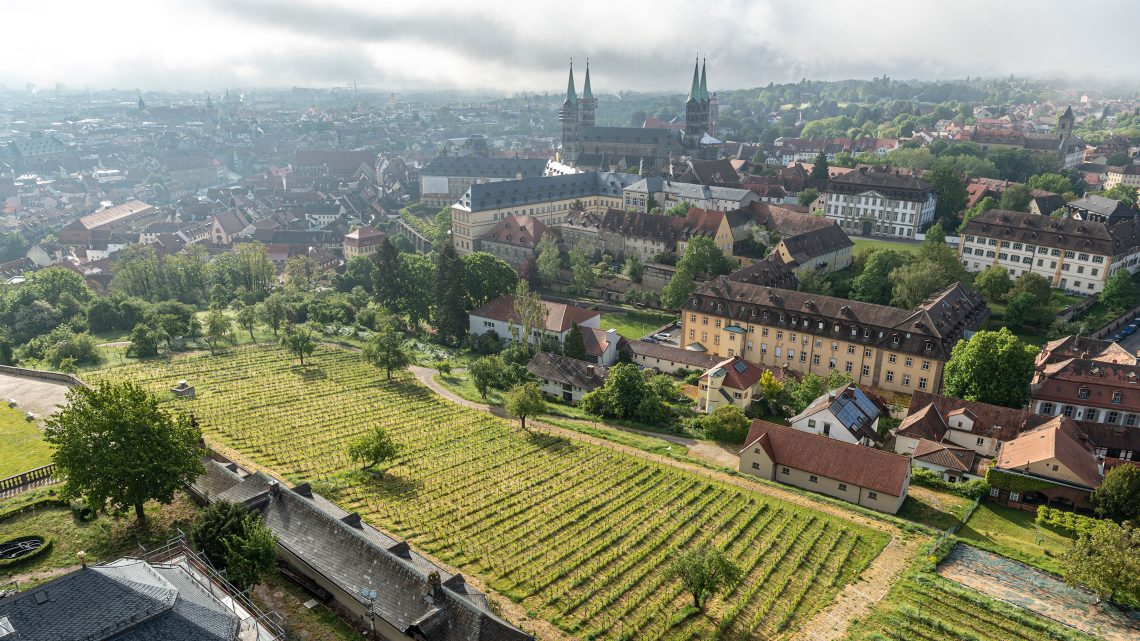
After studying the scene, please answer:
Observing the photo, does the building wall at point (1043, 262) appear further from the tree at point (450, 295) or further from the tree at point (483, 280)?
the tree at point (450, 295)

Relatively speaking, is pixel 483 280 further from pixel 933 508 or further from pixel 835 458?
pixel 933 508

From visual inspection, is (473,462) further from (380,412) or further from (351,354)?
(351,354)

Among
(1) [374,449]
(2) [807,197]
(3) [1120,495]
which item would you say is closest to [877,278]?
(2) [807,197]

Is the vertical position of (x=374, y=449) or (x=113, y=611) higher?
(x=113, y=611)

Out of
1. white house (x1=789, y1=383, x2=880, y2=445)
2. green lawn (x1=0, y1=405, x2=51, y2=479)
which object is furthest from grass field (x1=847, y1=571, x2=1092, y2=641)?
green lawn (x1=0, y1=405, x2=51, y2=479)

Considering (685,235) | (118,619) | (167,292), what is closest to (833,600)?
(118,619)
